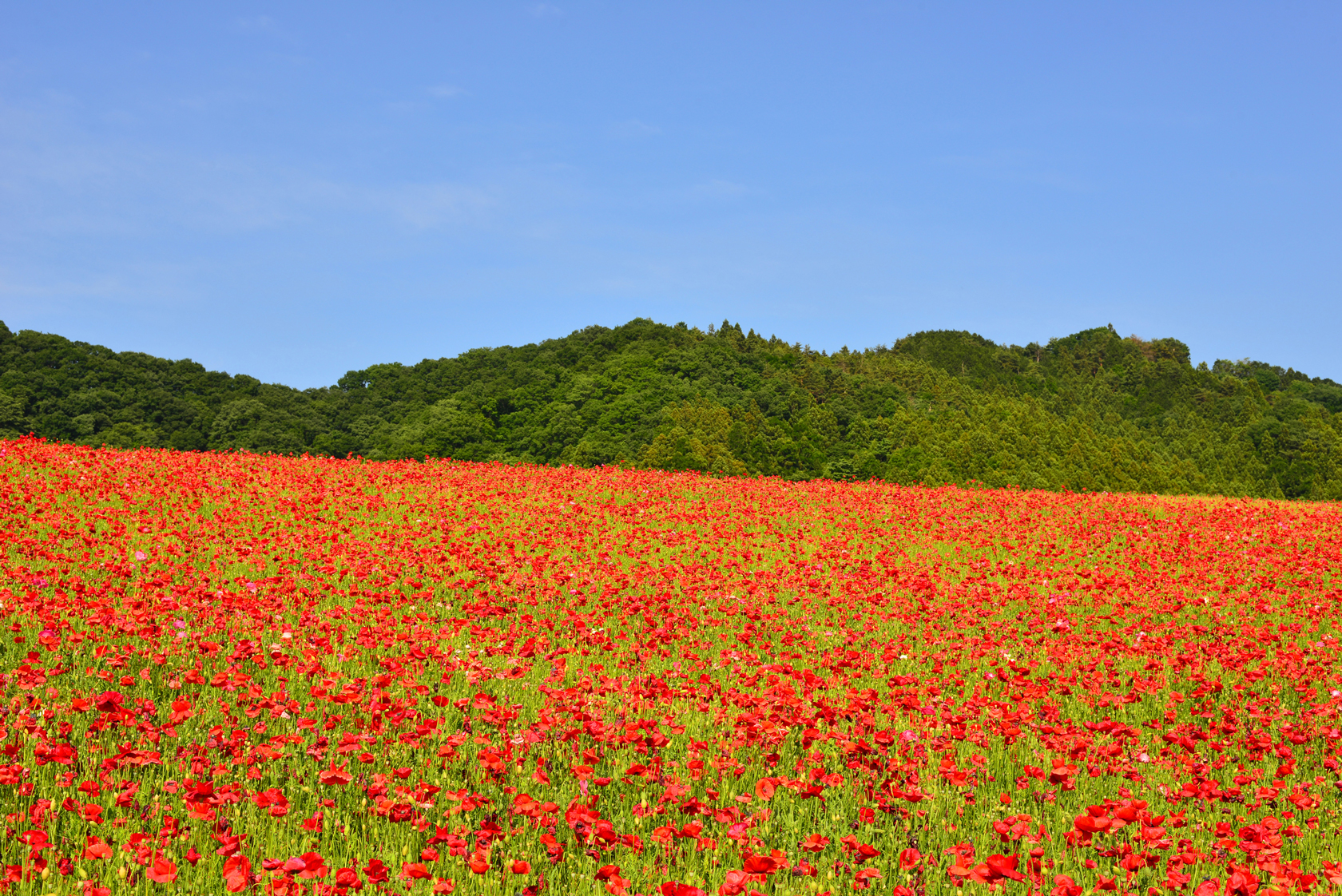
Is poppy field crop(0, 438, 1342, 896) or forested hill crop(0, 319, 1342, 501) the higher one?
forested hill crop(0, 319, 1342, 501)

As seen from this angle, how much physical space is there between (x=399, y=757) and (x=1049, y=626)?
8959mm

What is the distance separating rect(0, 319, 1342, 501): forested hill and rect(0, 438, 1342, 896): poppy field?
73.3 feet

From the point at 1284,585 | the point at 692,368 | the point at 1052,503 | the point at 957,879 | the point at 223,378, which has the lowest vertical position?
the point at 957,879

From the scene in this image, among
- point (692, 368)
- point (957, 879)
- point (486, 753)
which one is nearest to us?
point (957, 879)

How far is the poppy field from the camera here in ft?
14.0

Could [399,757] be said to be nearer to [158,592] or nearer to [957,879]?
[957,879]

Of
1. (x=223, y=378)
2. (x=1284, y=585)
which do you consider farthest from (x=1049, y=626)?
(x=223, y=378)

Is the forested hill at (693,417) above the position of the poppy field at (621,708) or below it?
above

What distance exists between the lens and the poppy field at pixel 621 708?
14.0ft

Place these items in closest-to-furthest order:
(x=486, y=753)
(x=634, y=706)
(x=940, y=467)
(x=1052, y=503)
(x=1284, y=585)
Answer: (x=486, y=753)
(x=634, y=706)
(x=1284, y=585)
(x=1052, y=503)
(x=940, y=467)

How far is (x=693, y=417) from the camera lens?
153ft

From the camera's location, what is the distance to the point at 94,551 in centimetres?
1175

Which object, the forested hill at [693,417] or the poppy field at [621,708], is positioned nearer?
the poppy field at [621,708]

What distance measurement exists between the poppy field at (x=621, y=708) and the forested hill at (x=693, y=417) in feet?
73.3
